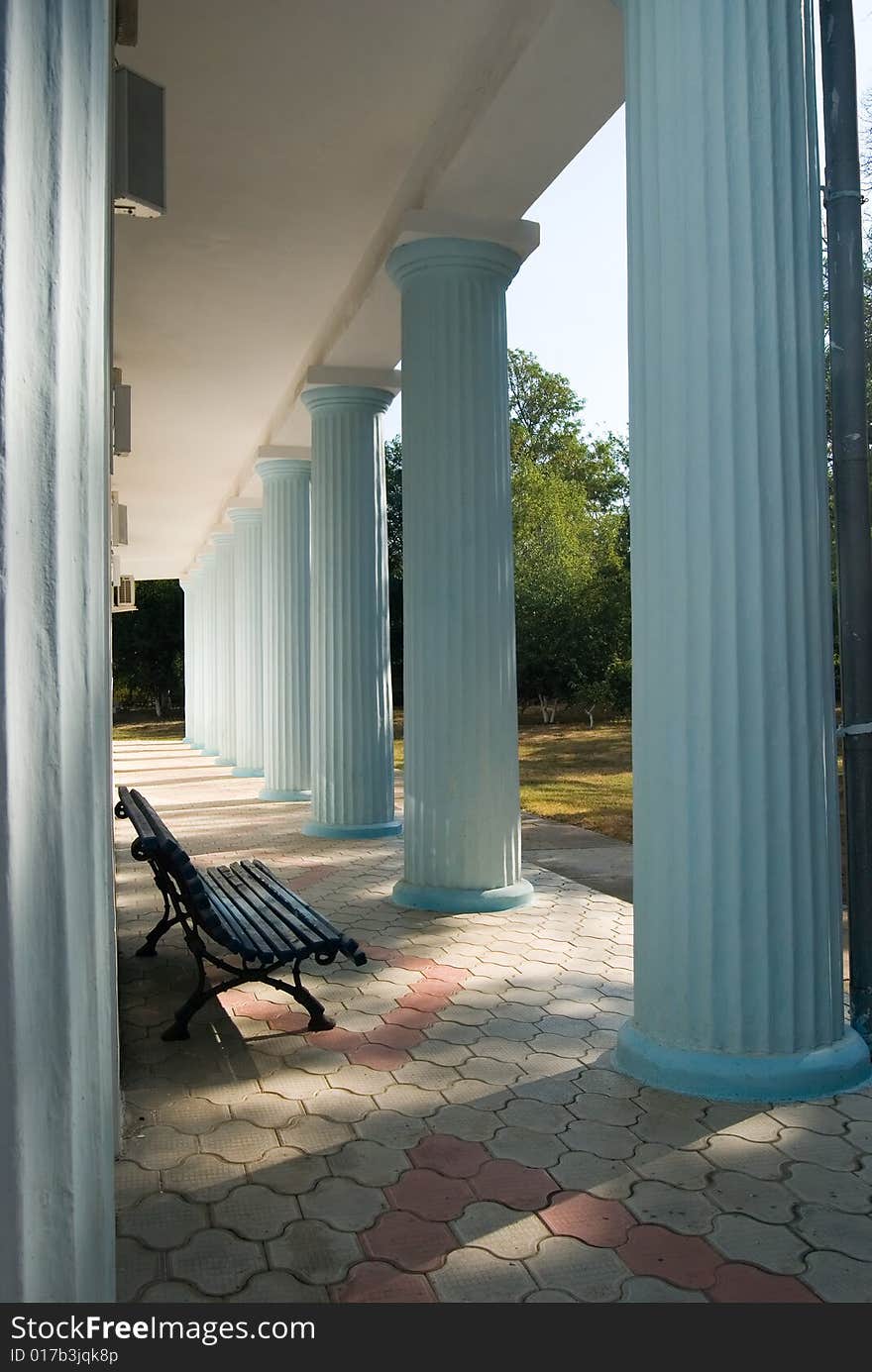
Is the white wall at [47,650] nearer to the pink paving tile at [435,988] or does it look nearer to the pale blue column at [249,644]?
the pink paving tile at [435,988]

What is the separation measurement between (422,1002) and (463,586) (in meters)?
3.04

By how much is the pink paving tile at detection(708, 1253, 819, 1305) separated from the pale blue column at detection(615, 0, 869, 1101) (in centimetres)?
120

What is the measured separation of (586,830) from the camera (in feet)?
38.8

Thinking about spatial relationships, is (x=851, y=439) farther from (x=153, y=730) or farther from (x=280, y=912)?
(x=153, y=730)

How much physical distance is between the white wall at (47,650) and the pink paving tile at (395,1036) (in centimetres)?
327

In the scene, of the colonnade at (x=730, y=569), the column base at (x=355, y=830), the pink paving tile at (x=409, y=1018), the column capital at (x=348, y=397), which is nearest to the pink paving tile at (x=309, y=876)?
the column base at (x=355, y=830)

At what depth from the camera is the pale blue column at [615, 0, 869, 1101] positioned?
158 inches

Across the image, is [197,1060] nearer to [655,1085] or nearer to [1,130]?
[655,1085]

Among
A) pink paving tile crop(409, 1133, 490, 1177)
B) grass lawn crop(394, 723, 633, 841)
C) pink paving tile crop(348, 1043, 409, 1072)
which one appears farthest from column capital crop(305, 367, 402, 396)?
pink paving tile crop(409, 1133, 490, 1177)

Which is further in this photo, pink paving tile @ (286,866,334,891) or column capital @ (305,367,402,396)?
column capital @ (305,367,402,396)

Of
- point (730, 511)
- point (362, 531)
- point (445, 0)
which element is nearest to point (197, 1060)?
point (730, 511)

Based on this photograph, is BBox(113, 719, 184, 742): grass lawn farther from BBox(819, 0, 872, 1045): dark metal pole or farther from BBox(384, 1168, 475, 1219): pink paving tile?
BBox(384, 1168, 475, 1219): pink paving tile

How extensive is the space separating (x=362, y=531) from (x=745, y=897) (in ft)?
25.0

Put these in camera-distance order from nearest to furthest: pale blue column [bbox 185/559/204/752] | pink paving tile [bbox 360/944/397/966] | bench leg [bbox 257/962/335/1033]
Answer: bench leg [bbox 257/962/335/1033] → pink paving tile [bbox 360/944/397/966] → pale blue column [bbox 185/559/204/752]
